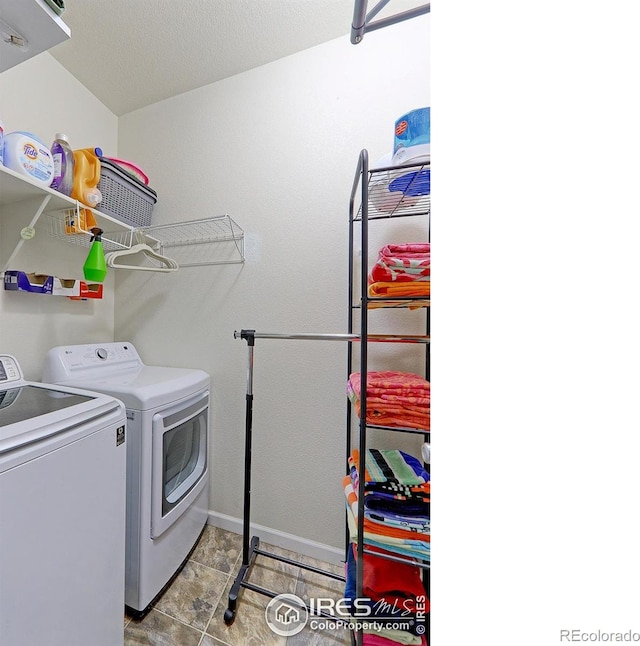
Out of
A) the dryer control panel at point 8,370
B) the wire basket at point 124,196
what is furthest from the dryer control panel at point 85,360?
the wire basket at point 124,196

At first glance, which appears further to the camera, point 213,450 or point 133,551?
point 213,450

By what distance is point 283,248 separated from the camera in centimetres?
148

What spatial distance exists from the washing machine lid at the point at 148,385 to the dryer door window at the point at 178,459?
0.20 feet

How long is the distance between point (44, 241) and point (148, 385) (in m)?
1.05

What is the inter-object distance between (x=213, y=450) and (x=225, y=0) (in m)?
2.33

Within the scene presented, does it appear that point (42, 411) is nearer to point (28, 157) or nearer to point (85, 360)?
point (85, 360)

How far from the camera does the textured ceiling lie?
1283 millimetres

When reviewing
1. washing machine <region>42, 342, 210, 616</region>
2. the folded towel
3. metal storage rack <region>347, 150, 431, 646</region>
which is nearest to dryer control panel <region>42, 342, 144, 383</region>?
washing machine <region>42, 342, 210, 616</region>

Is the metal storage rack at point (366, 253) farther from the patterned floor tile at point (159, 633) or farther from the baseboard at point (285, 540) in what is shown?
the patterned floor tile at point (159, 633)

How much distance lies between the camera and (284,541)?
56.0 inches
